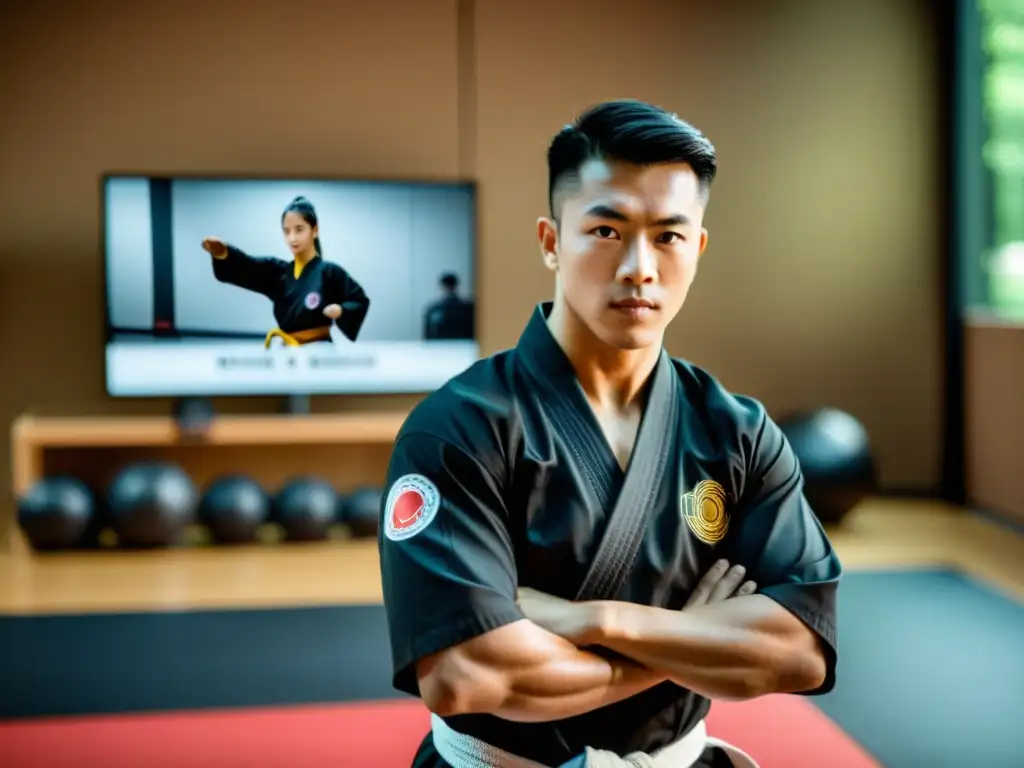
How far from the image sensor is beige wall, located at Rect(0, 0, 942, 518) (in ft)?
15.1

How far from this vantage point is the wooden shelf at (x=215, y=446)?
4172 millimetres

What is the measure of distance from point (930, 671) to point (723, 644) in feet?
6.62

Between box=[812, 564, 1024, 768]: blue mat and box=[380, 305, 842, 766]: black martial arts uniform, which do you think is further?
box=[812, 564, 1024, 768]: blue mat

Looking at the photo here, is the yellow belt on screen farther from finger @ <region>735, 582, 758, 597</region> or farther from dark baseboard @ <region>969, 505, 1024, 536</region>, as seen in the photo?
dark baseboard @ <region>969, 505, 1024, 536</region>

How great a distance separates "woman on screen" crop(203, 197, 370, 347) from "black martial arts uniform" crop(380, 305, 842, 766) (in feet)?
0.57

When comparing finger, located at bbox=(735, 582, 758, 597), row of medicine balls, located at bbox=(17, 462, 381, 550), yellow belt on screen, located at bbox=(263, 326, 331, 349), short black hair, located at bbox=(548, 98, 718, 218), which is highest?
short black hair, located at bbox=(548, 98, 718, 218)

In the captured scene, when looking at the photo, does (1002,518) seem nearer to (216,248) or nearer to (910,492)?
(910,492)

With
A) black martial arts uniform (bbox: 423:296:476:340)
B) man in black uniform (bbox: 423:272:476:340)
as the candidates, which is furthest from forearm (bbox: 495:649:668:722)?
black martial arts uniform (bbox: 423:296:476:340)

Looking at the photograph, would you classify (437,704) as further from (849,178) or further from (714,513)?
(849,178)

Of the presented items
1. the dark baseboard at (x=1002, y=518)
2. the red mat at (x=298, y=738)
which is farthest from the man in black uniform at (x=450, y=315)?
the dark baseboard at (x=1002, y=518)

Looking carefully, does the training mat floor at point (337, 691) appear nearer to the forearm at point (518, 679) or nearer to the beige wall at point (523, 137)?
the forearm at point (518, 679)

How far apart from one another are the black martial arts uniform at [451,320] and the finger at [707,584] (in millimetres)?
2474

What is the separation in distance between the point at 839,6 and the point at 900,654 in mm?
3220

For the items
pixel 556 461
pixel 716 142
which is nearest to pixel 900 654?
pixel 556 461
